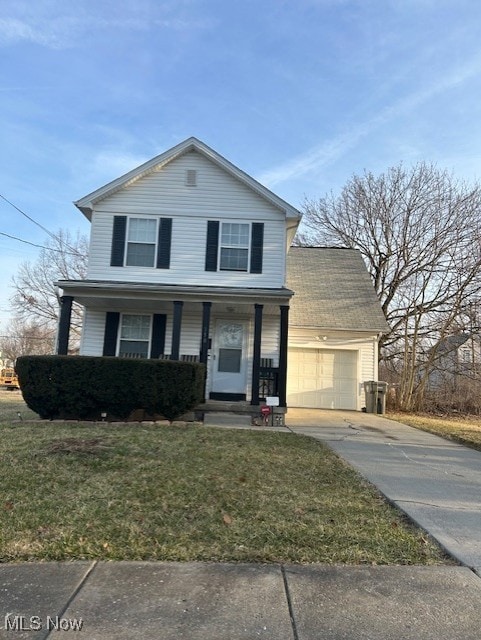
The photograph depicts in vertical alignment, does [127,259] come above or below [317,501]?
above

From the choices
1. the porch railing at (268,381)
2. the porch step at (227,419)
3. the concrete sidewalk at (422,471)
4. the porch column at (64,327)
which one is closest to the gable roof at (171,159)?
the porch column at (64,327)

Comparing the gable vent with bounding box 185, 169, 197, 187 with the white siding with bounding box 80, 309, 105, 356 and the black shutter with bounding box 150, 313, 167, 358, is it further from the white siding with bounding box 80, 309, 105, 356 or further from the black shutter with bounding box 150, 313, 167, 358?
the white siding with bounding box 80, 309, 105, 356

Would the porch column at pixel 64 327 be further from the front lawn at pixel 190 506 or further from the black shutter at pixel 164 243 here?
the front lawn at pixel 190 506

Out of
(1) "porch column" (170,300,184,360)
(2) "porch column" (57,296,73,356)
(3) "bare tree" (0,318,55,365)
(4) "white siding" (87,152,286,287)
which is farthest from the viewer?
(3) "bare tree" (0,318,55,365)

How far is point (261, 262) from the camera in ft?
42.1

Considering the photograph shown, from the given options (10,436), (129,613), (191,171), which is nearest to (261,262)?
(191,171)

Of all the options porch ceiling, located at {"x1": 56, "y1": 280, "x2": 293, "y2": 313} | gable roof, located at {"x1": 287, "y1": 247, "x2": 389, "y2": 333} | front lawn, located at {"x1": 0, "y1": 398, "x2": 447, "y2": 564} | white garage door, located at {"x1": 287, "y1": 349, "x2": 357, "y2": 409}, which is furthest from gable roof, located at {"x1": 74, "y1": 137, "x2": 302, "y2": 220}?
front lawn, located at {"x1": 0, "y1": 398, "x2": 447, "y2": 564}

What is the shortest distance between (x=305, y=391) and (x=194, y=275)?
5670 millimetres

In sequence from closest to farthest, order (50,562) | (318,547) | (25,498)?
(50,562), (318,547), (25,498)

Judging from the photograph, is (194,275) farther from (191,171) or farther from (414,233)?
(414,233)

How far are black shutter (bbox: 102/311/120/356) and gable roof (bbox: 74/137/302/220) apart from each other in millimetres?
3017

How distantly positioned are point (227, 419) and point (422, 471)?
5162mm

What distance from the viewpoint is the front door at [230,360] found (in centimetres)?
1307

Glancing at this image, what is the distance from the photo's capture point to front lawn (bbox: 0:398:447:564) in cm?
351
